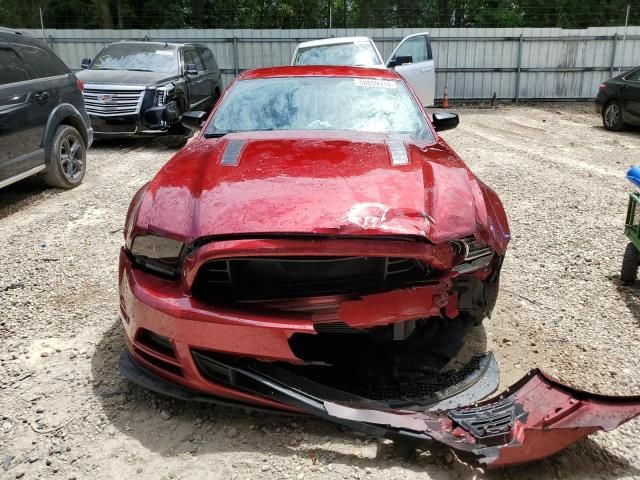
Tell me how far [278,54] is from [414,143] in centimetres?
1433

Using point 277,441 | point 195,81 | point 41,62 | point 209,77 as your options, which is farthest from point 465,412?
point 209,77

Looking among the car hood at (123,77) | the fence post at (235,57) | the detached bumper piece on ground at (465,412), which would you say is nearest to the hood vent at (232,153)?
the detached bumper piece on ground at (465,412)

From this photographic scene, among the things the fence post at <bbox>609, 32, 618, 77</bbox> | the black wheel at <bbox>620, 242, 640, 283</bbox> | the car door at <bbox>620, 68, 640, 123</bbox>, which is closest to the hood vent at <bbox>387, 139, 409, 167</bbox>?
the black wheel at <bbox>620, 242, 640, 283</bbox>

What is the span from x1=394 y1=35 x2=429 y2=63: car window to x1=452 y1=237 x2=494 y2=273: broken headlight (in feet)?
32.9

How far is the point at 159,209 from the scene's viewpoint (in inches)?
107

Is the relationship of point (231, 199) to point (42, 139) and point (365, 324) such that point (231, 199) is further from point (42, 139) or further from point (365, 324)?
point (42, 139)

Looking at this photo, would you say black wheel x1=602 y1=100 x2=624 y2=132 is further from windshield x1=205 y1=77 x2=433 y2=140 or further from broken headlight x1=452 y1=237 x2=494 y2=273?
broken headlight x1=452 y1=237 x2=494 y2=273

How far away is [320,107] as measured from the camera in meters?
3.98

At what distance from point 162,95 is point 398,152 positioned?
23.4 feet

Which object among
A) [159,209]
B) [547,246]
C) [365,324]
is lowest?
[547,246]

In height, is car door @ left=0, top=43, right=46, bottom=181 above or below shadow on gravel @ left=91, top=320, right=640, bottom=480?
above

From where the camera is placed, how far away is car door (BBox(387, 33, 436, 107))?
37.3 feet

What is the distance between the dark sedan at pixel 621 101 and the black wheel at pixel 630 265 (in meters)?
7.95

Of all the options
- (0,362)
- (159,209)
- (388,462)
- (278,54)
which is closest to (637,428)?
(388,462)
